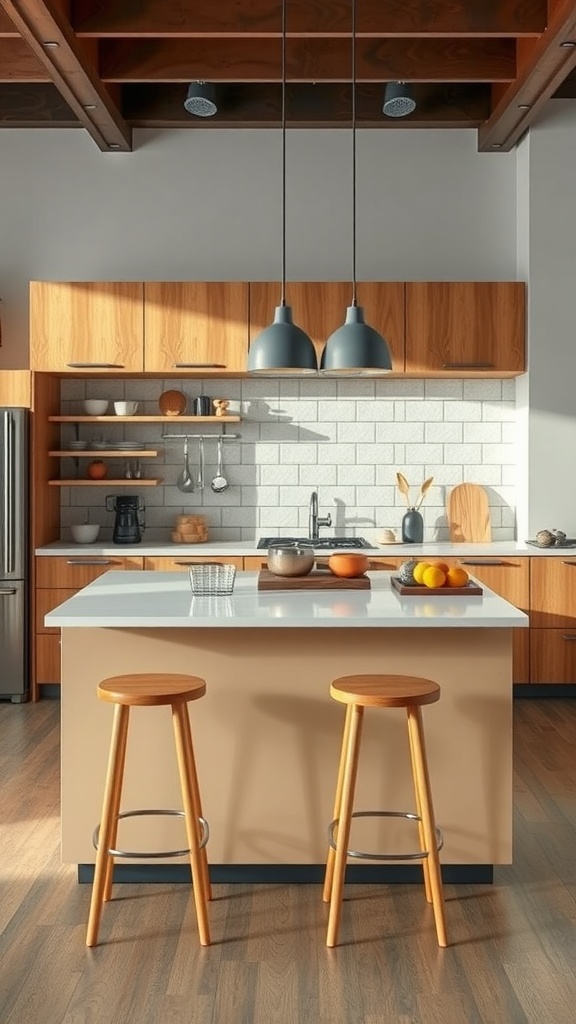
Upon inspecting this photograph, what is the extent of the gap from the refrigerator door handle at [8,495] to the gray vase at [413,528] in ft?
7.43

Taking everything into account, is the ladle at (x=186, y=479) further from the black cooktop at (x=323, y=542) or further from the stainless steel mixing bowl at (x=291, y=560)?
the stainless steel mixing bowl at (x=291, y=560)

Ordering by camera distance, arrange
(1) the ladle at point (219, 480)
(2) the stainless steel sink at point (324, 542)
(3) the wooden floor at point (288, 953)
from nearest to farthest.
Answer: (3) the wooden floor at point (288, 953) < (2) the stainless steel sink at point (324, 542) < (1) the ladle at point (219, 480)

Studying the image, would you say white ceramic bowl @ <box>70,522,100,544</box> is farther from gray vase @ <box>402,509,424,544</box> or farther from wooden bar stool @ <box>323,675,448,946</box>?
wooden bar stool @ <box>323,675,448,946</box>

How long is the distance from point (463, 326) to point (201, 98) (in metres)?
1.95

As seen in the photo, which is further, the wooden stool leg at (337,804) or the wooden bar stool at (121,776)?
the wooden stool leg at (337,804)

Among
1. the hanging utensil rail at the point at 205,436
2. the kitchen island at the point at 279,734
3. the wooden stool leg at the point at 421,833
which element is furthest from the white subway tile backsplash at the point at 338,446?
the wooden stool leg at the point at 421,833

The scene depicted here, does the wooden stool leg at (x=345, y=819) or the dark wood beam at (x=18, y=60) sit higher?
the dark wood beam at (x=18, y=60)

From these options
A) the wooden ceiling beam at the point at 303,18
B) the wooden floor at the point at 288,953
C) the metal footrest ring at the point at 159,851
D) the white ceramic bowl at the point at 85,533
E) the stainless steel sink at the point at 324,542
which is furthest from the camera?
the white ceramic bowl at the point at 85,533

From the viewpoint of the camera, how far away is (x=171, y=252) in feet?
22.3

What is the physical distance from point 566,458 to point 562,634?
1051 millimetres

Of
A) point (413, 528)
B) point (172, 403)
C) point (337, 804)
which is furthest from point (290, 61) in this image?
point (337, 804)

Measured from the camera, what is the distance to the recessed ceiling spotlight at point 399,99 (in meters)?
6.25

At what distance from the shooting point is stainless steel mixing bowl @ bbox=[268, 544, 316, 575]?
4098 millimetres

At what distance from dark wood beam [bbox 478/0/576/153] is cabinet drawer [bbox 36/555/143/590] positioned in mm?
3176
